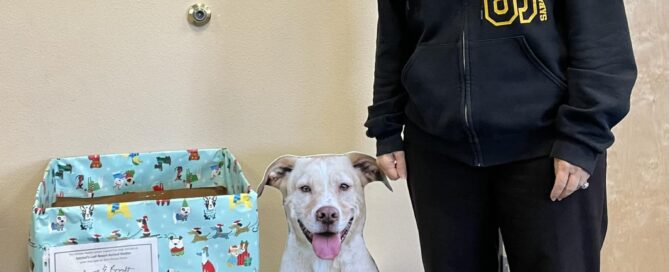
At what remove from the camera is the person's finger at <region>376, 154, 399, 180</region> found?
128 centimetres

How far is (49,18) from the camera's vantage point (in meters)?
1.53

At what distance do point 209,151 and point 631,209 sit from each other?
1.15 metres

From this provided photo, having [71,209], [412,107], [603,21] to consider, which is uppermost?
[603,21]

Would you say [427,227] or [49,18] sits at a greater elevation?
[49,18]

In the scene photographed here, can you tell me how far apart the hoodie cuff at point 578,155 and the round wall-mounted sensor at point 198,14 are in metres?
0.96

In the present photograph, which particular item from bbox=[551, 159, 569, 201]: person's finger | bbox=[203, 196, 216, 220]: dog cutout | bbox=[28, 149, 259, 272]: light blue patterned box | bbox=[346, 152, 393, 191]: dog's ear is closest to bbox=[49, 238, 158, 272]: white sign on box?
bbox=[28, 149, 259, 272]: light blue patterned box

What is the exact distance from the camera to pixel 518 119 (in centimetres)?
104

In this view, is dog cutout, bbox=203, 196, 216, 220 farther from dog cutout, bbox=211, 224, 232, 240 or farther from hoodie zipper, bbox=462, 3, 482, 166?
hoodie zipper, bbox=462, 3, 482, 166

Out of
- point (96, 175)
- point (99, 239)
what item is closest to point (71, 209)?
point (99, 239)

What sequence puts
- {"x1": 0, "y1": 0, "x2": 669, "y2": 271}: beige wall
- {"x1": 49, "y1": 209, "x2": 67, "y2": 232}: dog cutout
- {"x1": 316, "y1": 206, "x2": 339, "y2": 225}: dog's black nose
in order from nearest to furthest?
{"x1": 49, "y1": 209, "x2": 67, "y2": 232}: dog cutout → {"x1": 316, "y1": 206, "x2": 339, "y2": 225}: dog's black nose → {"x1": 0, "y1": 0, "x2": 669, "y2": 271}: beige wall

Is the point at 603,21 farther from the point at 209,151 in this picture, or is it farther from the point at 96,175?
the point at 96,175

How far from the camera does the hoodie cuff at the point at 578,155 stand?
0.99 metres

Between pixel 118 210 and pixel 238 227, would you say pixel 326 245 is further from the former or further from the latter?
pixel 118 210

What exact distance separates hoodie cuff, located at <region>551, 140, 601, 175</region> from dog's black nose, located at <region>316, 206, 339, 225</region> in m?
0.51
